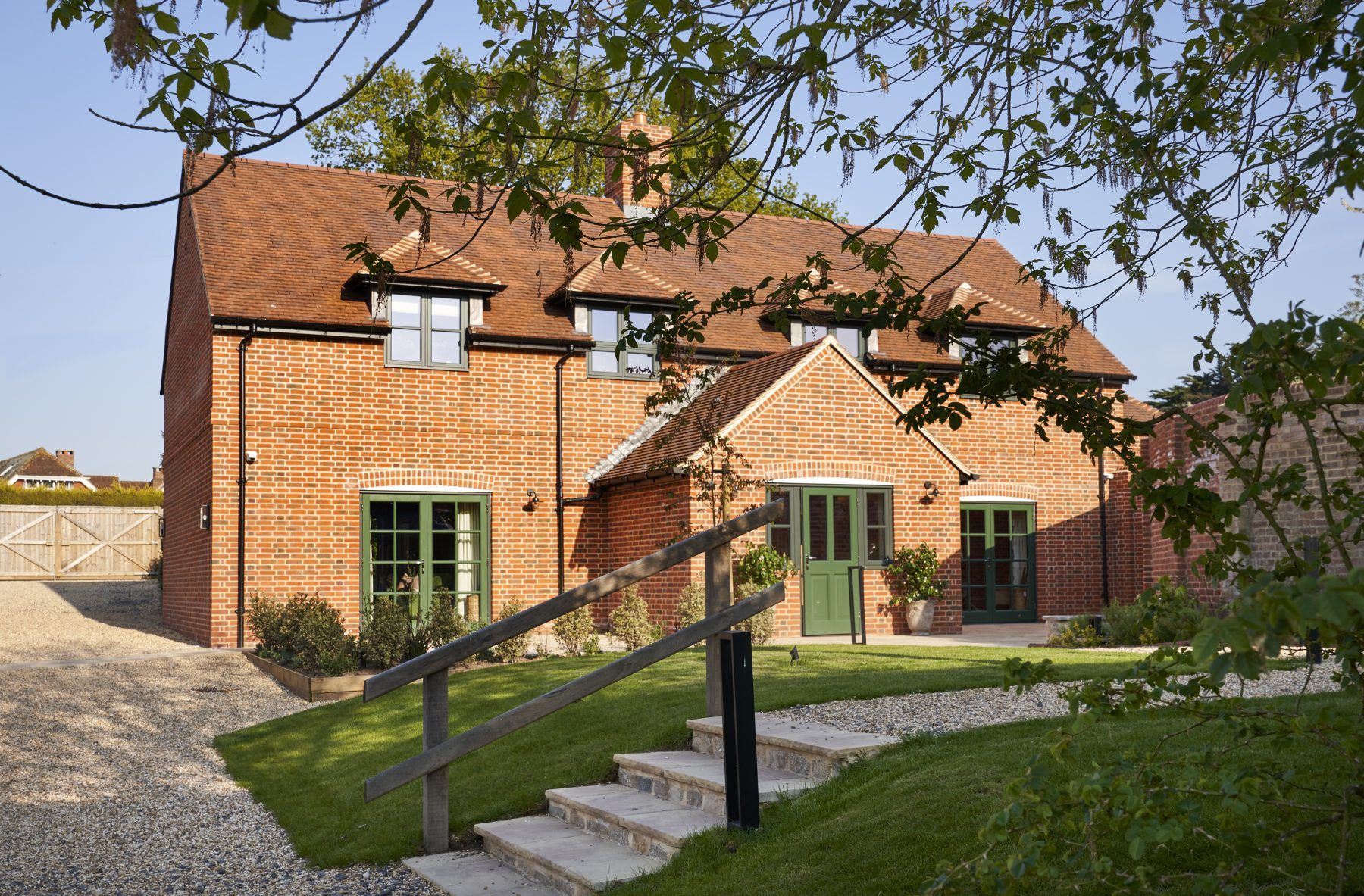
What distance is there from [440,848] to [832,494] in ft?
40.7

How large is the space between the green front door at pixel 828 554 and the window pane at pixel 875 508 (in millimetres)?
297

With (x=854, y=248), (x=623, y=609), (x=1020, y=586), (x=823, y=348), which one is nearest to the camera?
(x=854, y=248)

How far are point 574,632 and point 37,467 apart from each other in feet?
189

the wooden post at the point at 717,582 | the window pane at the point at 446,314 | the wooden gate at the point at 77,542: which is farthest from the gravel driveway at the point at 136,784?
the wooden gate at the point at 77,542

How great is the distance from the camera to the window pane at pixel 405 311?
18.8 metres

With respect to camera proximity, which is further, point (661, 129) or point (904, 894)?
point (661, 129)

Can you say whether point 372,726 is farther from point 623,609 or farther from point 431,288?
point 431,288

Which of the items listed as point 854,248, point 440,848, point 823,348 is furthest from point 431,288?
point 854,248

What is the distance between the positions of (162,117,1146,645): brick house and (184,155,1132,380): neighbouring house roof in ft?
0.22

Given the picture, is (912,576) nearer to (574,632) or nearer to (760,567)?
(760,567)

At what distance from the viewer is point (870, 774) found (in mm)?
6496

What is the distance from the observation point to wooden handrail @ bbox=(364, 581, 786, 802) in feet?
21.8

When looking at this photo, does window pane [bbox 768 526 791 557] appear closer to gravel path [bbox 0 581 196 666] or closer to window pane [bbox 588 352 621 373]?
window pane [bbox 588 352 621 373]

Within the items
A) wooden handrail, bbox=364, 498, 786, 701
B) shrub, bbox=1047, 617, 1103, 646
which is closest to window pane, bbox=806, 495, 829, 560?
shrub, bbox=1047, 617, 1103, 646
